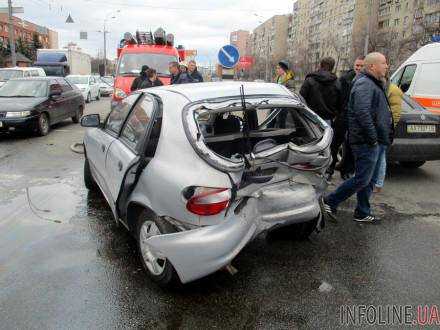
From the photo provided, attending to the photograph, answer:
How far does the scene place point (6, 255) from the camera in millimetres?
3951

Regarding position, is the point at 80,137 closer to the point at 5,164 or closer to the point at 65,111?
the point at 65,111

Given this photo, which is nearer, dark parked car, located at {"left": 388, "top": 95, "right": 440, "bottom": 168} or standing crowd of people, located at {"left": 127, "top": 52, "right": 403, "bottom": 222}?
standing crowd of people, located at {"left": 127, "top": 52, "right": 403, "bottom": 222}

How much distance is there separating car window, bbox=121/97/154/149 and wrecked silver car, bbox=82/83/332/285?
2 centimetres

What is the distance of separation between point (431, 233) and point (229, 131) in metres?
2.58

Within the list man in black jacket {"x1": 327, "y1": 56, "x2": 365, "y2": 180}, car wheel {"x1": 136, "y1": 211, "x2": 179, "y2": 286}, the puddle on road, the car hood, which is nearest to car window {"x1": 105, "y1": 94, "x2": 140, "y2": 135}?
the puddle on road

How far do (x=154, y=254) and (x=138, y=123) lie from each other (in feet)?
4.18

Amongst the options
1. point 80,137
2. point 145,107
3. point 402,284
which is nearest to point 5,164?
point 80,137

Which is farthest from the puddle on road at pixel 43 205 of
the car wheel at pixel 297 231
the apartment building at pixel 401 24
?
the apartment building at pixel 401 24

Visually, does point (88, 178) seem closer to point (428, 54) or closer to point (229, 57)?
point (229, 57)

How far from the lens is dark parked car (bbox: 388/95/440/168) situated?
6668 mm

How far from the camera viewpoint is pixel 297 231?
4.32 m

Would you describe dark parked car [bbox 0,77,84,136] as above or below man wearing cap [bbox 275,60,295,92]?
below

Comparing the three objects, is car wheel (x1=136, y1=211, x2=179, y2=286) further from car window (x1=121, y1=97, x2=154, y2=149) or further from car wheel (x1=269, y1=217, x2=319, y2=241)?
car wheel (x1=269, y1=217, x2=319, y2=241)

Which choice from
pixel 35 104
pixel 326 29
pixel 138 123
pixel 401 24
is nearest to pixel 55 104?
pixel 35 104
